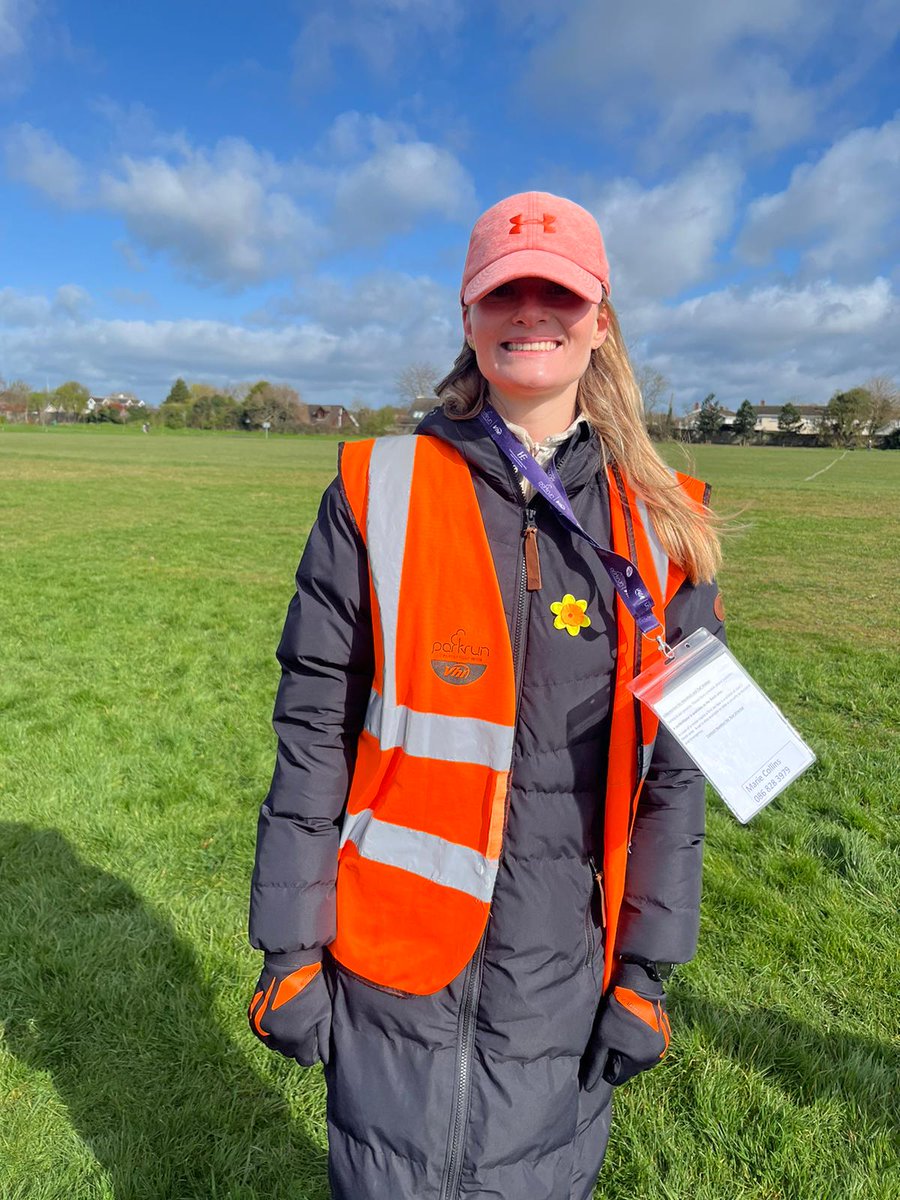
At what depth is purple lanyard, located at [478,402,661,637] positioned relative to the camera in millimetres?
1540

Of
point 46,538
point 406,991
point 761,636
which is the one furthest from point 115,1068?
point 46,538

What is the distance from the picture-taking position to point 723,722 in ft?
5.16

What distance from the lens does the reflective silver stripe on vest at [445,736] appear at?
1522 mm

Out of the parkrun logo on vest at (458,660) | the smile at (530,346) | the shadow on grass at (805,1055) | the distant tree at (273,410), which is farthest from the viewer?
the distant tree at (273,410)

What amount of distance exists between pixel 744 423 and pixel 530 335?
87.9 metres

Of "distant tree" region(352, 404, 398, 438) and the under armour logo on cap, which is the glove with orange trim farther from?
"distant tree" region(352, 404, 398, 438)

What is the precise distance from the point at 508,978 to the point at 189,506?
19.6m

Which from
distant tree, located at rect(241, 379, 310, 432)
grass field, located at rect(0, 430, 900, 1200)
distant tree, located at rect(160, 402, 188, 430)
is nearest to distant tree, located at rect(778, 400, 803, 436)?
distant tree, located at rect(241, 379, 310, 432)

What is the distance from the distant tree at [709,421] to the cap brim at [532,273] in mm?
77851

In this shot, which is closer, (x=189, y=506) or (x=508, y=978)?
(x=508, y=978)

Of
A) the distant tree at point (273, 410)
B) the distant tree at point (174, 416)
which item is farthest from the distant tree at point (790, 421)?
the distant tree at point (174, 416)

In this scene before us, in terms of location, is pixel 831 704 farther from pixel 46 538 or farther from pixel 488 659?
pixel 46 538

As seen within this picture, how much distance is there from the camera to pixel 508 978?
158 cm

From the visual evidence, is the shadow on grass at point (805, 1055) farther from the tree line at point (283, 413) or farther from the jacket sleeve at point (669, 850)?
the tree line at point (283, 413)
